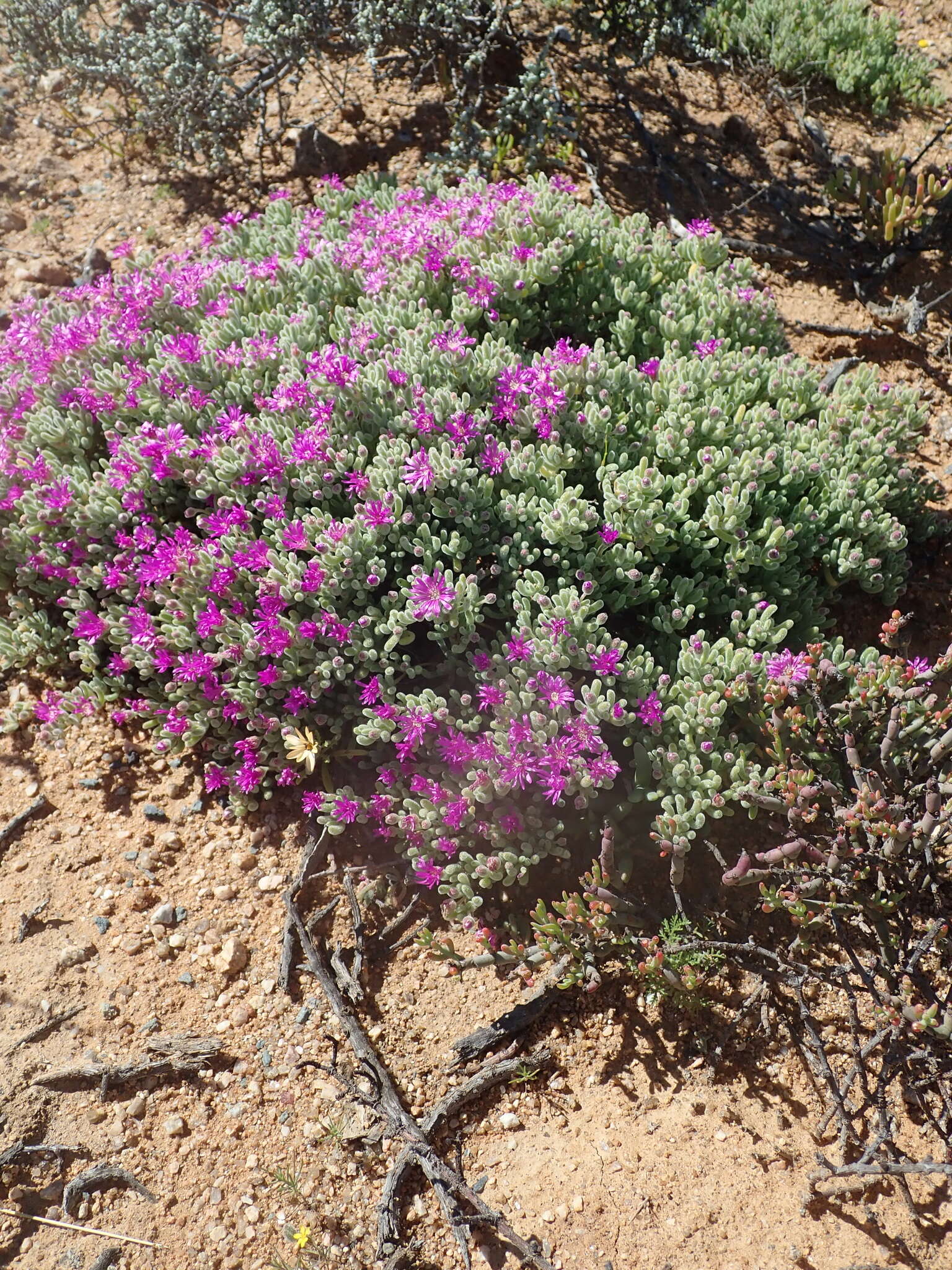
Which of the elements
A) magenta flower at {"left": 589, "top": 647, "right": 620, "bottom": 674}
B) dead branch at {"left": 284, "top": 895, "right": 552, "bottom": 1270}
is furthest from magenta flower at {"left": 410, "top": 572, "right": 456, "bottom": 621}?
dead branch at {"left": 284, "top": 895, "right": 552, "bottom": 1270}

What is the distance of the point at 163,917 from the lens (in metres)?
3.38

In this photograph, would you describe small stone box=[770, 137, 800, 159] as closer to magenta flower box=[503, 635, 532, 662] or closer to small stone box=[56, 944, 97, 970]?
magenta flower box=[503, 635, 532, 662]

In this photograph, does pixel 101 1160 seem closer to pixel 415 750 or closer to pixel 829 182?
pixel 415 750

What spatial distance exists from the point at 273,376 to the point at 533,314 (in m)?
1.24

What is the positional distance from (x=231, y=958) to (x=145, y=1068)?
44 centimetres

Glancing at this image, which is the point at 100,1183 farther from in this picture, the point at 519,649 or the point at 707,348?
the point at 707,348

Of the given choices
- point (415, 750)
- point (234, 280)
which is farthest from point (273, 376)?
point (415, 750)

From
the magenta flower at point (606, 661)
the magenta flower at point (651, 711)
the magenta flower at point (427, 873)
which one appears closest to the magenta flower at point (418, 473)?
the magenta flower at point (606, 661)

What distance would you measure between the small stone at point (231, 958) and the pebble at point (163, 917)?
24cm

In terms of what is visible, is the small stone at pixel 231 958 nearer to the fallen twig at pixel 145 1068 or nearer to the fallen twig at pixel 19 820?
Answer: the fallen twig at pixel 145 1068

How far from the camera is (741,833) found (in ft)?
11.0

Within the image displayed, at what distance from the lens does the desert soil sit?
8.57 ft

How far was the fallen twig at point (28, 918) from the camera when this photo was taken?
3318 mm

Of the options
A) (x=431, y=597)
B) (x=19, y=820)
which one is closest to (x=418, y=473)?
(x=431, y=597)
